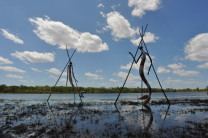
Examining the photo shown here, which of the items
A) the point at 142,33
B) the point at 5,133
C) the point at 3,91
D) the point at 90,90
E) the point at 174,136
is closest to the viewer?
the point at 174,136

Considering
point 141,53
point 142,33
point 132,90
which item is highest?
point 142,33

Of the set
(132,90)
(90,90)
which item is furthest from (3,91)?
Result: (132,90)

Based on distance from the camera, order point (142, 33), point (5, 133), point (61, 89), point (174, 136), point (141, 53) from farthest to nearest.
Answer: point (61, 89) → point (142, 33) → point (141, 53) → point (5, 133) → point (174, 136)

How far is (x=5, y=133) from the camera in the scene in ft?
27.9

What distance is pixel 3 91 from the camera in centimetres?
12762

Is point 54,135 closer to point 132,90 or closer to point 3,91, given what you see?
point 3,91

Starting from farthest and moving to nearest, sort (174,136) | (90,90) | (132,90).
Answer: (132,90) < (90,90) < (174,136)

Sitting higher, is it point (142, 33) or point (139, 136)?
point (142, 33)

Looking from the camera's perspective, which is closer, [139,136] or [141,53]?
[139,136]

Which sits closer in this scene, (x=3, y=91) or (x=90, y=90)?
(x=3, y=91)

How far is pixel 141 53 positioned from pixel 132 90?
161m

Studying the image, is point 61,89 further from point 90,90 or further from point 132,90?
point 132,90

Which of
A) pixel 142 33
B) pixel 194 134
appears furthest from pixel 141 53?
pixel 194 134

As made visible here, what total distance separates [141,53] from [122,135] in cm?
1376
